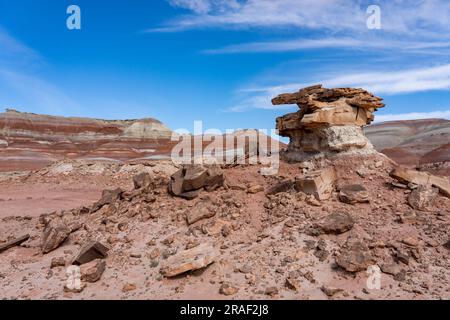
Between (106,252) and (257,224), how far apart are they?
110 inches

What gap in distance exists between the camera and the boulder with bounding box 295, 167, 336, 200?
670 centimetres

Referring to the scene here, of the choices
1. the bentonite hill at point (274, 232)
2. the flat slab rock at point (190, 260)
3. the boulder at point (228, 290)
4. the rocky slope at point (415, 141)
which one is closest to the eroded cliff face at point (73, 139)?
the rocky slope at point (415, 141)

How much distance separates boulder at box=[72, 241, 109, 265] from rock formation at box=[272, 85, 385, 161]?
497 centimetres

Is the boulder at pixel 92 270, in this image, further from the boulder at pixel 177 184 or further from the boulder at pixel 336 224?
the boulder at pixel 336 224

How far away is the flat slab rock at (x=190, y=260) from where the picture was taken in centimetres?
522

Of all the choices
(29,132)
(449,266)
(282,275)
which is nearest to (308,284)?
(282,275)

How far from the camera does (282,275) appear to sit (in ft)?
16.8

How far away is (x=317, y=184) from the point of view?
671 cm

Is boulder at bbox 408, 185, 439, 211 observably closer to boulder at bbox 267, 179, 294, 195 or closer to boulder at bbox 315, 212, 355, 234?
boulder at bbox 315, 212, 355, 234

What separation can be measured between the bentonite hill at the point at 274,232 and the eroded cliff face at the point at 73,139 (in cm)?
2330
